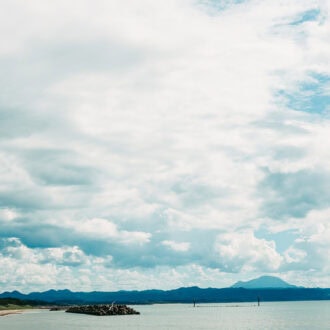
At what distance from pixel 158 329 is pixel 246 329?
2555cm

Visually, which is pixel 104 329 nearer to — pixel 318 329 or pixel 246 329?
pixel 246 329

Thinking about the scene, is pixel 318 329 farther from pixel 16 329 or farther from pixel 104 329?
pixel 16 329

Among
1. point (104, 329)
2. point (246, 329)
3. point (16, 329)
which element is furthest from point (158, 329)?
point (16, 329)

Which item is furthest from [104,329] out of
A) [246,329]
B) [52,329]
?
[246,329]

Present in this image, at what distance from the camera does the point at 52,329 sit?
15400 centimetres

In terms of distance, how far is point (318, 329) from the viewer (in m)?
157

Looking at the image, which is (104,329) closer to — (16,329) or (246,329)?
(16,329)

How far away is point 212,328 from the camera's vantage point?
163m

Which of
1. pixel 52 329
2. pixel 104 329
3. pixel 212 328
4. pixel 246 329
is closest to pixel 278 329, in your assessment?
pixel 246 329

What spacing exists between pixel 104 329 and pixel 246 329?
41.1m

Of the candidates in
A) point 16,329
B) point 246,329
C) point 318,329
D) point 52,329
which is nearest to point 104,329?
point 52,329

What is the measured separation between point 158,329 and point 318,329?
4619cm

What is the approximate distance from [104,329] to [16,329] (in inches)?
969

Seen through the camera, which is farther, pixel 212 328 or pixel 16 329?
pixel 212 328
